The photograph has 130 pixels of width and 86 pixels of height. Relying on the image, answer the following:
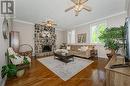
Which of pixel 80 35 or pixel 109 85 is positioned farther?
pixel 80 35

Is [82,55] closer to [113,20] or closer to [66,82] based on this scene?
[113,20]

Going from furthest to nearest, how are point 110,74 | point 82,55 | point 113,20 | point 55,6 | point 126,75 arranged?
point 82,55
point 113,20
point 55,6
point 110,74
point 126,75

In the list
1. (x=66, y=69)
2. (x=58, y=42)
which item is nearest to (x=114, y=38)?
(x=66, y=69)

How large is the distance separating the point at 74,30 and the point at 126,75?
7660 millimetres

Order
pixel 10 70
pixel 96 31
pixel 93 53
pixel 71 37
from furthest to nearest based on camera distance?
1. pixel 71 37
2. pixel 96 31
3. pixel 93 53
4. pixel 10 70

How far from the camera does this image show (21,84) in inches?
99.0

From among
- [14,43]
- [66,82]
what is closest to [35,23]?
[14,43]

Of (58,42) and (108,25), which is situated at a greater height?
(108,25)

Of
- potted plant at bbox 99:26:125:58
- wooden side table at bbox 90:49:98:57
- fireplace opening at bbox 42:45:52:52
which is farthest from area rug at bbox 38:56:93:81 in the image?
fireplace opening at bbox 42:45:52:52

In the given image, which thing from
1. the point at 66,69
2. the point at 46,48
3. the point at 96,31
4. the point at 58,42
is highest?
the point at 96,31

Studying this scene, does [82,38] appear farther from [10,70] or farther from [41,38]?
[10,70]

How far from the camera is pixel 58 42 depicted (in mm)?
9672

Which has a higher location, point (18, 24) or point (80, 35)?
point (18, 24)

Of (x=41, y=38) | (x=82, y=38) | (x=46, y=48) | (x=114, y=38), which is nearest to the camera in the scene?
(x=114, y=38)
